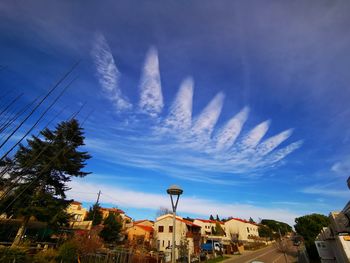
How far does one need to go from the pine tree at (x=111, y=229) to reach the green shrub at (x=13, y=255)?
23.3 metres

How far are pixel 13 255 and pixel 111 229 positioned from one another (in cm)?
2487

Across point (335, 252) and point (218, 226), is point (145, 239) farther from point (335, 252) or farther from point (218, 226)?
point (335, 252)

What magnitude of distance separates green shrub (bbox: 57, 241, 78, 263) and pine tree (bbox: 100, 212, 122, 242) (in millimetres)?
19664

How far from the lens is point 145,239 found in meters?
38.2

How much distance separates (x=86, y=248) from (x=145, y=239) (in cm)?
2390

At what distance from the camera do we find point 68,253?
1405cm

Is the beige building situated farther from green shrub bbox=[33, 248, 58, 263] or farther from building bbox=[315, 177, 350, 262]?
green shrub bbox=[33, 248, 58, 263]

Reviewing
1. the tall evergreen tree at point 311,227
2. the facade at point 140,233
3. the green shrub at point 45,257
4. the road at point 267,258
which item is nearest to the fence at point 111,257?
the green shrub at point 45,257

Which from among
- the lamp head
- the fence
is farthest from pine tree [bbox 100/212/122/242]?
the lamp head

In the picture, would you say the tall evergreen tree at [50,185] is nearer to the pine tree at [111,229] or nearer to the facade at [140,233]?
the pine tree at [111,229]

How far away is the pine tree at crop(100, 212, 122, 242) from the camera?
32.8 metres

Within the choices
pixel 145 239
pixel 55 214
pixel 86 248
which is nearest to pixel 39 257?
pixel 86 248

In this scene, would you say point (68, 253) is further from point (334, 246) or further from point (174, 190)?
point (334, 246)

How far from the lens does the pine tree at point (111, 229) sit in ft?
107
